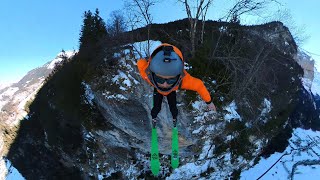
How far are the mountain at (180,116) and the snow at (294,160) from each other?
85 mm

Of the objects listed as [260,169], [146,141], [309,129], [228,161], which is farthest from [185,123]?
[309,129]

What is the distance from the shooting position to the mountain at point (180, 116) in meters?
18.8

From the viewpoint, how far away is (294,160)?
81.8ft

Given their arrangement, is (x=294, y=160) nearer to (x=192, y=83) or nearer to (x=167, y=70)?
(x=192, y=83)

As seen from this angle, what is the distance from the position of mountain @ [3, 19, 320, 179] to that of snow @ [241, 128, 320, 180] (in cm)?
8

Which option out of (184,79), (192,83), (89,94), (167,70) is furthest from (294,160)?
(167,70)

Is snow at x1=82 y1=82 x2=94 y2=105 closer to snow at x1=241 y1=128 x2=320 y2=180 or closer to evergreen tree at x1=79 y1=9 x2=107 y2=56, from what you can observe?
evergreen tree at x1=79 y1=9 x2=107 y2=56

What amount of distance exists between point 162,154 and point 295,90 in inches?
554

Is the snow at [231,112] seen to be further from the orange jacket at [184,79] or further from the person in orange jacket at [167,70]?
the orange jacket at [184,79]

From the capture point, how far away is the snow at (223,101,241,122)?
19.8 metres

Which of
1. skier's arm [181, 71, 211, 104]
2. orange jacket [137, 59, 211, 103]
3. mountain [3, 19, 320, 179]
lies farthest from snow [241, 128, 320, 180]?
orange jacket [137, 59, 211, 103]

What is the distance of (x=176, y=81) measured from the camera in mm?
5977

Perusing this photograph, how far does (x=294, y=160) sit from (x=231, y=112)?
8.93m

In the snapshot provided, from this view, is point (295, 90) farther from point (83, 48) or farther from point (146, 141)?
point (83, 48)
